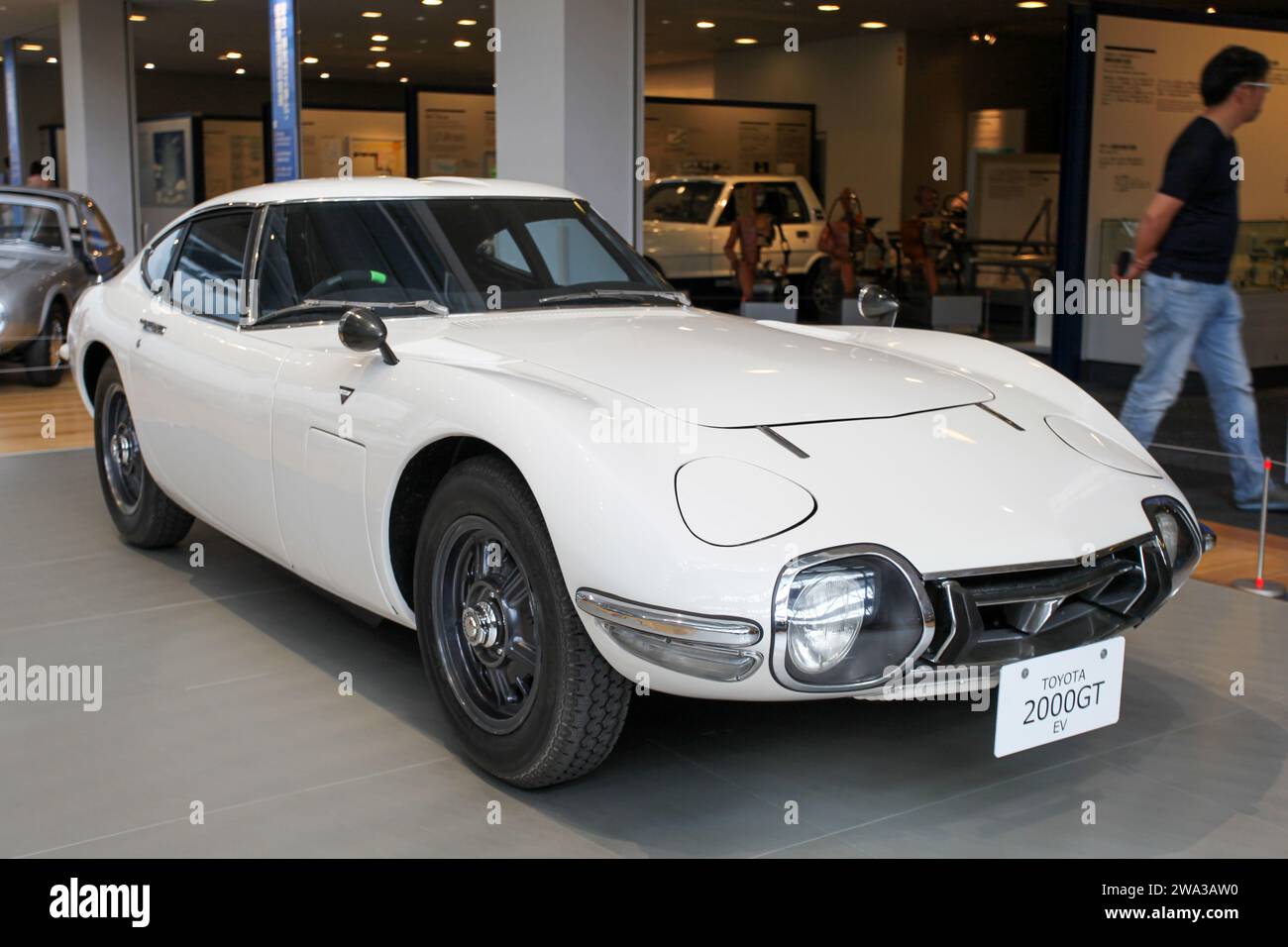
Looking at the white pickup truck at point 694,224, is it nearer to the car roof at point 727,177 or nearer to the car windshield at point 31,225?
the car roof at point 727,177

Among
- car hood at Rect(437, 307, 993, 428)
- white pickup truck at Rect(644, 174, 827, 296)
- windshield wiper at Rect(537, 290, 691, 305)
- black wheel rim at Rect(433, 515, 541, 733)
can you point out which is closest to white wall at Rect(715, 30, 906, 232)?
white pickup truck at Rect(644, 174, 827, 296)

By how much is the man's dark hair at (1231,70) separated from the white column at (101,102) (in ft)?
43.0

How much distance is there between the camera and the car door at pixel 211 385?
3685 millimetres

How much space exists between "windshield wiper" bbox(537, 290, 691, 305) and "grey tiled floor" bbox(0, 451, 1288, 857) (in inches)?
43.4

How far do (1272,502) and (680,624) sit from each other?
4260 mm

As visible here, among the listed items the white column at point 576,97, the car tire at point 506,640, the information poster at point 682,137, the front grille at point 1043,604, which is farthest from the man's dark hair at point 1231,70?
the information poster at point 682,137

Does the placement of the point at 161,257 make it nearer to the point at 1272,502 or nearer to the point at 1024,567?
the point at 1024,567

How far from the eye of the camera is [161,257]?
4.76 meters

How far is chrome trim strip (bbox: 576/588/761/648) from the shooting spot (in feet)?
8.00

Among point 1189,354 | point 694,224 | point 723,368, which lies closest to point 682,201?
point 694,224

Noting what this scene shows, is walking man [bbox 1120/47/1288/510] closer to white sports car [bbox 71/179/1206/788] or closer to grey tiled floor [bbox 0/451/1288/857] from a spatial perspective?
grey tiled floor [bbox 0/451/1288/857]

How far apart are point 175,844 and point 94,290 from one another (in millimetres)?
3160

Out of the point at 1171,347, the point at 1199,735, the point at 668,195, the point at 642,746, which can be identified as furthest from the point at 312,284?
the point at 668,195
